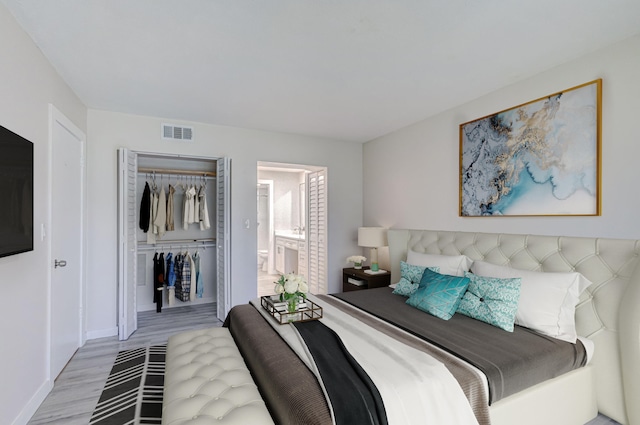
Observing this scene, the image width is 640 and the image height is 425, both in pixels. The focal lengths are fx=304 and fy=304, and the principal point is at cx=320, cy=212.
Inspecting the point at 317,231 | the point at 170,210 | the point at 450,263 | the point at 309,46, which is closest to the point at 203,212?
the point at 170,210

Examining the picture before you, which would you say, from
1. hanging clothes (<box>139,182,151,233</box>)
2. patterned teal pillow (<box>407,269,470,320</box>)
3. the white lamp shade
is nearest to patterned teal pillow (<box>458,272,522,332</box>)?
patterned teal pillow (<box>407,269,470,320</box>)

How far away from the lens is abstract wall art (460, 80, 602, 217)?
7.26 feet

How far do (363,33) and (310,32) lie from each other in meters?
0.34

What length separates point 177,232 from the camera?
4555mm

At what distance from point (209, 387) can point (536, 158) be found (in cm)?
287

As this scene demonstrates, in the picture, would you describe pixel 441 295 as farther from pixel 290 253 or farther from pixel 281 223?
pixel 281 223

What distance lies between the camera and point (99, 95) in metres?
2.99

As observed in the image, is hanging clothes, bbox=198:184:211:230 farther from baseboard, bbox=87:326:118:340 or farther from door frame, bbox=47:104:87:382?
baseboard, bbox=87:326:118:340

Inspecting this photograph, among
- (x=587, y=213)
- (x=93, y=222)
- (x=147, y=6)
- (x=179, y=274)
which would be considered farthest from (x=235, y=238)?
(x=587, y=213)

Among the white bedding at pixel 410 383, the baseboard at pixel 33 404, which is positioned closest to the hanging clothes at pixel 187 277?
the baseboard at pixel 33 404

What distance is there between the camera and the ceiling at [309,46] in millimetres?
1754

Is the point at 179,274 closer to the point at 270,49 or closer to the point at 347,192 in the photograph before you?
the point at 347,192

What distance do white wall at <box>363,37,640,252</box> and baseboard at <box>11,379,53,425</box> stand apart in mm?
3732

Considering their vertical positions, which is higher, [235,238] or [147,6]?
[147,6]
